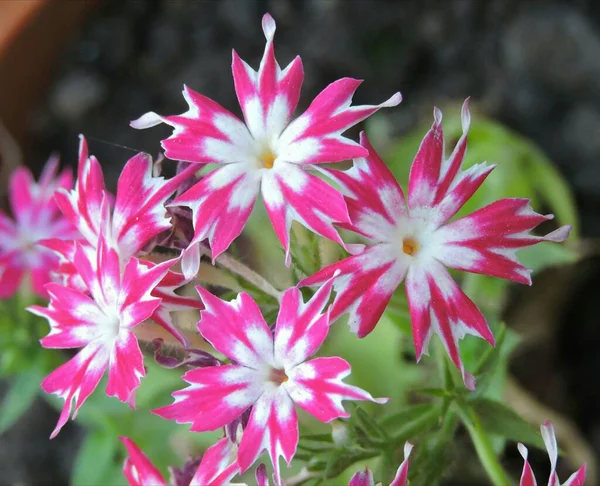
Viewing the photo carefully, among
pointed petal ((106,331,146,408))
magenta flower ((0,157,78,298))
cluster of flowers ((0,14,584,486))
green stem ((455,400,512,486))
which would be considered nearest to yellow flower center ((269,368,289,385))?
cluster of flowers ((0,14,584,486))

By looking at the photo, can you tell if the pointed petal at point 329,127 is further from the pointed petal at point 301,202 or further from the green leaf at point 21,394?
the green leaf at point 21,394

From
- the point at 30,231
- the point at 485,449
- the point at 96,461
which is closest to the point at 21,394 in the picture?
the point at 96,461

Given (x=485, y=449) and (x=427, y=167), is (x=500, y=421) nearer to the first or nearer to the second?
(x=485, y=449)

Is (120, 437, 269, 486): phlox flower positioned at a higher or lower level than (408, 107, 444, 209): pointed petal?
lower

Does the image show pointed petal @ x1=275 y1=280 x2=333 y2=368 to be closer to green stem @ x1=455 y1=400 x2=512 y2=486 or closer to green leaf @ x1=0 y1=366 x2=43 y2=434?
green stem @ x1=455 y1=400 x2=512 y2=486

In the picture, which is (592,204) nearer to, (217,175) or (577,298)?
(577,298)

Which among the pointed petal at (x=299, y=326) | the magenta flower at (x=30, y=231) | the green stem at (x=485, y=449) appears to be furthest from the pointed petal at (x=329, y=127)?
the magenta flower at (x=30, y=231)
